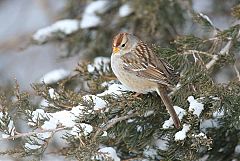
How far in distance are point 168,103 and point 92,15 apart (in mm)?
1567

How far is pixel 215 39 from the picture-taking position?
9.39 ft

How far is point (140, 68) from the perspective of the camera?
3.00 m

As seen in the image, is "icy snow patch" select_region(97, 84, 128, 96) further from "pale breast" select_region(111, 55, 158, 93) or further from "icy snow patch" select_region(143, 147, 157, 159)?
"icy snow patch" select_region(143, 147, 157, 159)

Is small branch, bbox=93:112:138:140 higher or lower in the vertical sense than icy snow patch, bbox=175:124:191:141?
higher

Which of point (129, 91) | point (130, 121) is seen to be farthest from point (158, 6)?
point (130, 121)

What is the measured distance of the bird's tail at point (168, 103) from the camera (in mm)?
2350

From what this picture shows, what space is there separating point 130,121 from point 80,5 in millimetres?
1764

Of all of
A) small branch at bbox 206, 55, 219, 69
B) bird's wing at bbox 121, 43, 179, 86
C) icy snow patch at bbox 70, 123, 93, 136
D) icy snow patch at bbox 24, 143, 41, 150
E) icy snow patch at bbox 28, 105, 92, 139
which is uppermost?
icy snow patch at bbox 28, 105, 92, 139

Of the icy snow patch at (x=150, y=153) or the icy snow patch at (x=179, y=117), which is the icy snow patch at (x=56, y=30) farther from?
the icy snow patch at (x=179, y=117)

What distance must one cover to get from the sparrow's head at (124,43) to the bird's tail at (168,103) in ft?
1.38

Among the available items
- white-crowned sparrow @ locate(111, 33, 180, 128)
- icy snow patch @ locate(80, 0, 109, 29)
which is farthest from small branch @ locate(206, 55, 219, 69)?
icy snow patch @ locate(80, 0, 109, 29)

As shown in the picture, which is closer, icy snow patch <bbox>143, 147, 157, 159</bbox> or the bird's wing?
icy snow patch <bbox>143, 147, 157, 159</bbox>

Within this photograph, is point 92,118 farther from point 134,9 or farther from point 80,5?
point 80,5

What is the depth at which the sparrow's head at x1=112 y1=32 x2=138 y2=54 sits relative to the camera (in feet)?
10.1
